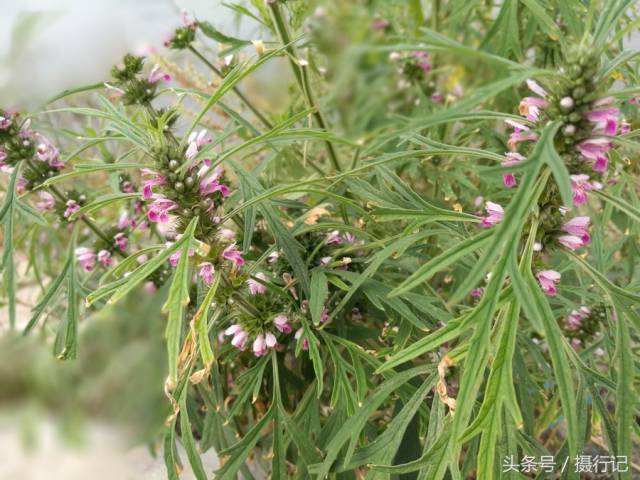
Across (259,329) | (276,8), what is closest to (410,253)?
(259,329)

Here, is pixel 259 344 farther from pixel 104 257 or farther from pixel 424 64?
pixel 424 64

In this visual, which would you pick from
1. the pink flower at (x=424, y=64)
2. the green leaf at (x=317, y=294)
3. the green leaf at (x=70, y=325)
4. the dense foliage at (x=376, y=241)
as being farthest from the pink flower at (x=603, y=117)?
the pink flower at (x=424, y=64)

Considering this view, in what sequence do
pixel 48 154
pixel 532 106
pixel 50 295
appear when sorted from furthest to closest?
1. pixel 48 154
2. pixel 50 295
3. pixel 532 106

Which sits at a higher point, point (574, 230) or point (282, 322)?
point (574, 230)

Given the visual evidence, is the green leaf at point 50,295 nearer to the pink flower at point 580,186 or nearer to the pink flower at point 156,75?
the pink flower at point 156,75

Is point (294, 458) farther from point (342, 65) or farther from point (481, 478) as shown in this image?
point (342, 65)

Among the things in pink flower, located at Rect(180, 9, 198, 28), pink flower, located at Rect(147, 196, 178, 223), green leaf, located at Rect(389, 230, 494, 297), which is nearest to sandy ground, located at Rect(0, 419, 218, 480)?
green leaf, located at Rect(389, 230, 494, 297)
